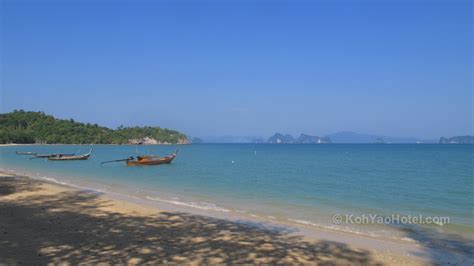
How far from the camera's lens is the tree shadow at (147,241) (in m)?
7.84

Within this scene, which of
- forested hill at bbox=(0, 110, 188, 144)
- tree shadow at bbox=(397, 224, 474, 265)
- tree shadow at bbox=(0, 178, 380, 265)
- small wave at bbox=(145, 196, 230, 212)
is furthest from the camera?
forested hill at bbox=(0, 110, 188, 144)

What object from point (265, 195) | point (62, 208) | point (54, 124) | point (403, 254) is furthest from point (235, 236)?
point (54, 124)

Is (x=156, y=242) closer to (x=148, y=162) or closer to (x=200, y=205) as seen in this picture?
(x=200, y=205)

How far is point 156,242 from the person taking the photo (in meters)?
9.07

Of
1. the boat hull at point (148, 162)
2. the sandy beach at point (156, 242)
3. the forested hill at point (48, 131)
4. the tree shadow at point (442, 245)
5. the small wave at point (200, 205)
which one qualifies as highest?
the forested hill at point (48, 131)

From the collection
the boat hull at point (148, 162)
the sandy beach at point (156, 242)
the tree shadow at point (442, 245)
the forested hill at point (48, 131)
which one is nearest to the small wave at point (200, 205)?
the sandy beach at point (156, 242)

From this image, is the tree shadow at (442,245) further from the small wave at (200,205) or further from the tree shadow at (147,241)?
the small wave at (200,205)

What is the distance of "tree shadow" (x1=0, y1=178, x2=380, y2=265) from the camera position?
25.7 ft

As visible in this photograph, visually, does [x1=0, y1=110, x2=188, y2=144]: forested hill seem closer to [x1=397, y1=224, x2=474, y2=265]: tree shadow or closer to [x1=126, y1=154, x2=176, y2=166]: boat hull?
[x1=126, y1=154, x2=176, y2=166]: boat hull

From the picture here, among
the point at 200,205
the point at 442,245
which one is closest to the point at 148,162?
the point at 200,205

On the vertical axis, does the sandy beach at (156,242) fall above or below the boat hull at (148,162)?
below

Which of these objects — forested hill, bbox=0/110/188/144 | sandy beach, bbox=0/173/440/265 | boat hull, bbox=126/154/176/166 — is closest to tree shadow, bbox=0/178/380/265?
sandy beach, bbox=0/173/440/265

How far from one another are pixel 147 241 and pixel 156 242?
0.71 feet

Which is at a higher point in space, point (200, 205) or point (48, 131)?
point (48, 131)
